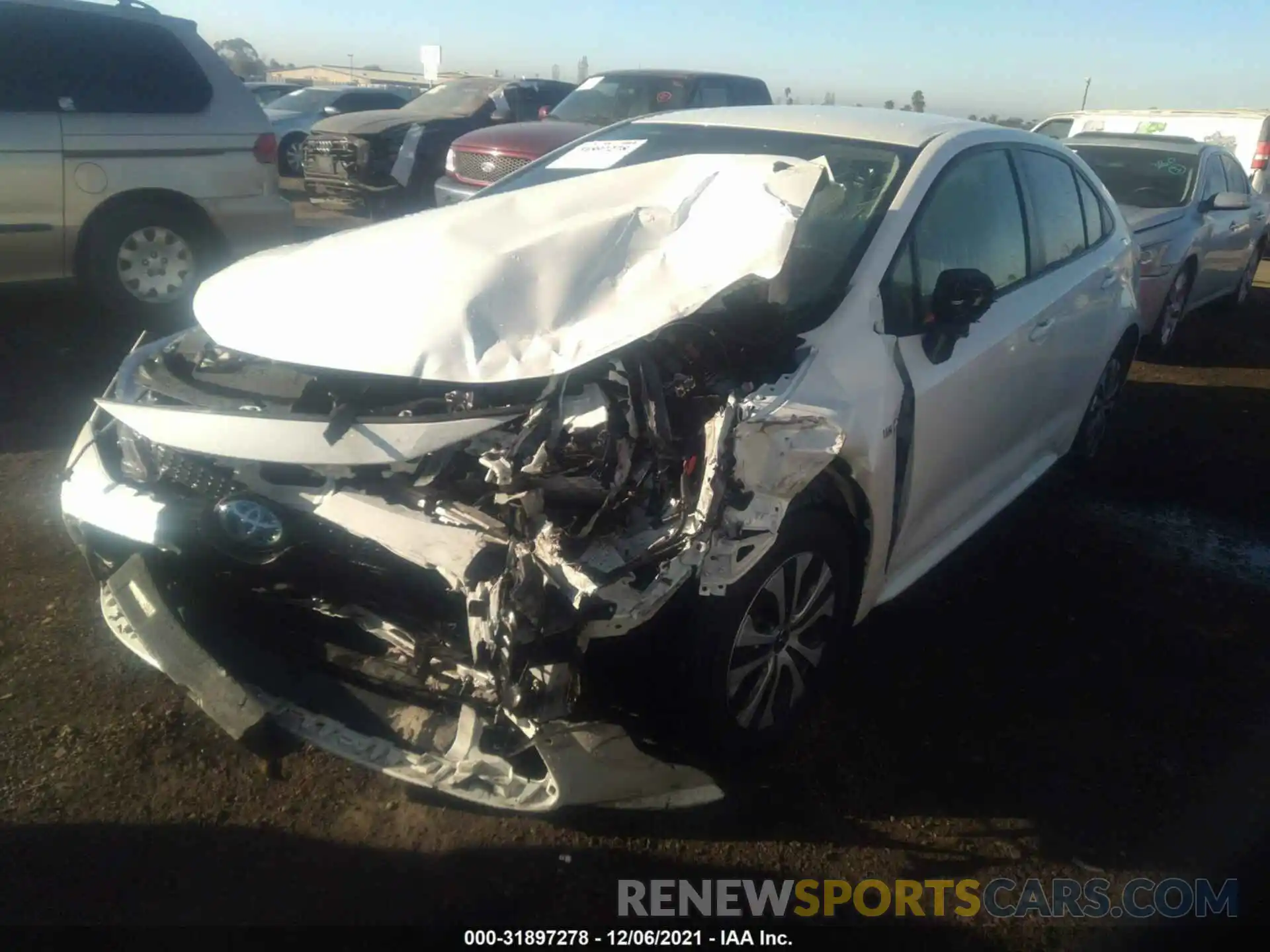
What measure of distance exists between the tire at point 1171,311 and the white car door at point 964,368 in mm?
4256

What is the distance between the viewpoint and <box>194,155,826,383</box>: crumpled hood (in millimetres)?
2414

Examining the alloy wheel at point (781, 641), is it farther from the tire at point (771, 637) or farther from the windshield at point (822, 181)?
the windshield at point (822, 181)

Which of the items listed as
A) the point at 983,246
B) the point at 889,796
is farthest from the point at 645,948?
the point at 983,246

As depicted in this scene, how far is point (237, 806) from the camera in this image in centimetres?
258

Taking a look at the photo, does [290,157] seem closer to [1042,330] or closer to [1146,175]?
[1146,175]

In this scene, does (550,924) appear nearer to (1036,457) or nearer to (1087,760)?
(1087,760)

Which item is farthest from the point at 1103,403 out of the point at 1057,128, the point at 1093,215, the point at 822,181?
the point at 1057,128

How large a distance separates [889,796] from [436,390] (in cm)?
170

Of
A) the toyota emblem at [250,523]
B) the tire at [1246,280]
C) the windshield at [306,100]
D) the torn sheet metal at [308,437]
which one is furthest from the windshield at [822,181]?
the windshield at [306,100]

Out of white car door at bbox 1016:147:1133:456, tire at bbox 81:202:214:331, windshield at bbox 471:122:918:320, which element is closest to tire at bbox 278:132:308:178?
tire at bbox 81:202:214:331

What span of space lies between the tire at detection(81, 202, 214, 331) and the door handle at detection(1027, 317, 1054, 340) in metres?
4.91

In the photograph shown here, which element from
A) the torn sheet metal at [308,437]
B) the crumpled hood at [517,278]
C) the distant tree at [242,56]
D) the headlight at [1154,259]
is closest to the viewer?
the torn sheet metal at [308,437]

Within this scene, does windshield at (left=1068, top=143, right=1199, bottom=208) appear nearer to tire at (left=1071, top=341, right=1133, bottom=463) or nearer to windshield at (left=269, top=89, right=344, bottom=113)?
tire at (left=1071, top=341, right=1133, bottom=463)

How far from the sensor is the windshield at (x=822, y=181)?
2881mm
